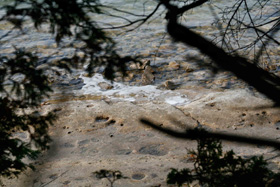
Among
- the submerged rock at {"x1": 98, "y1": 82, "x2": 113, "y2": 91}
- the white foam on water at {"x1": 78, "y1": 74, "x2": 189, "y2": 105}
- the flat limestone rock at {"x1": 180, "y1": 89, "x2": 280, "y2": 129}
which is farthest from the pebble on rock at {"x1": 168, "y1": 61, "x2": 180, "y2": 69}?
the flat limestone rock at {"x1": 180, "y1": 89, "x2": 280, "y2": 129}

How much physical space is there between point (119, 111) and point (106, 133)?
461mm

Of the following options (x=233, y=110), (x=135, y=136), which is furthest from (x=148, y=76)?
(x=135, y=136)

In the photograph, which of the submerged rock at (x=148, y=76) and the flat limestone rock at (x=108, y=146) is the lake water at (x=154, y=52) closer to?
the submerged rock at (x=148, y=76)

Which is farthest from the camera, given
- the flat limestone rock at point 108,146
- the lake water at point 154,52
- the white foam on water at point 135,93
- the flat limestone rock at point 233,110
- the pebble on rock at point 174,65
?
the pebble on rock at point 174,65

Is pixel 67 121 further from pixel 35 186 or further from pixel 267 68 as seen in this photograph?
pixel 267 68

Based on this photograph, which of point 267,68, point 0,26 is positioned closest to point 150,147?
point 267,68

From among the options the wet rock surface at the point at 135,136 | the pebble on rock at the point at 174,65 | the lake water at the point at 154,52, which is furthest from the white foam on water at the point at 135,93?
the pebble on rock at the point at 174,65

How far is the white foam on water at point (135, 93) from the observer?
4.87m

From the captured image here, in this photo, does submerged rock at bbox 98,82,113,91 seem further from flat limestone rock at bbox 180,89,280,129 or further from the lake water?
flat limestone rock at bbox 180,89,280,129

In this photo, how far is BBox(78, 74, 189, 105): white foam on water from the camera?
4871mm

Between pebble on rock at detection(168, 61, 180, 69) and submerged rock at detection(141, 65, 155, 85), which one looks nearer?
submerged rock at detection(141, 65, 155, 85)

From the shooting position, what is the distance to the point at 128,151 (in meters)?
3.51

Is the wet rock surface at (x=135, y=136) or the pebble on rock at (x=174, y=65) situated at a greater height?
the pebble on rock at (x=174, y=65)

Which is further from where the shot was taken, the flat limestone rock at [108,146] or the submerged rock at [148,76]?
the submerged rock at [148,76]
